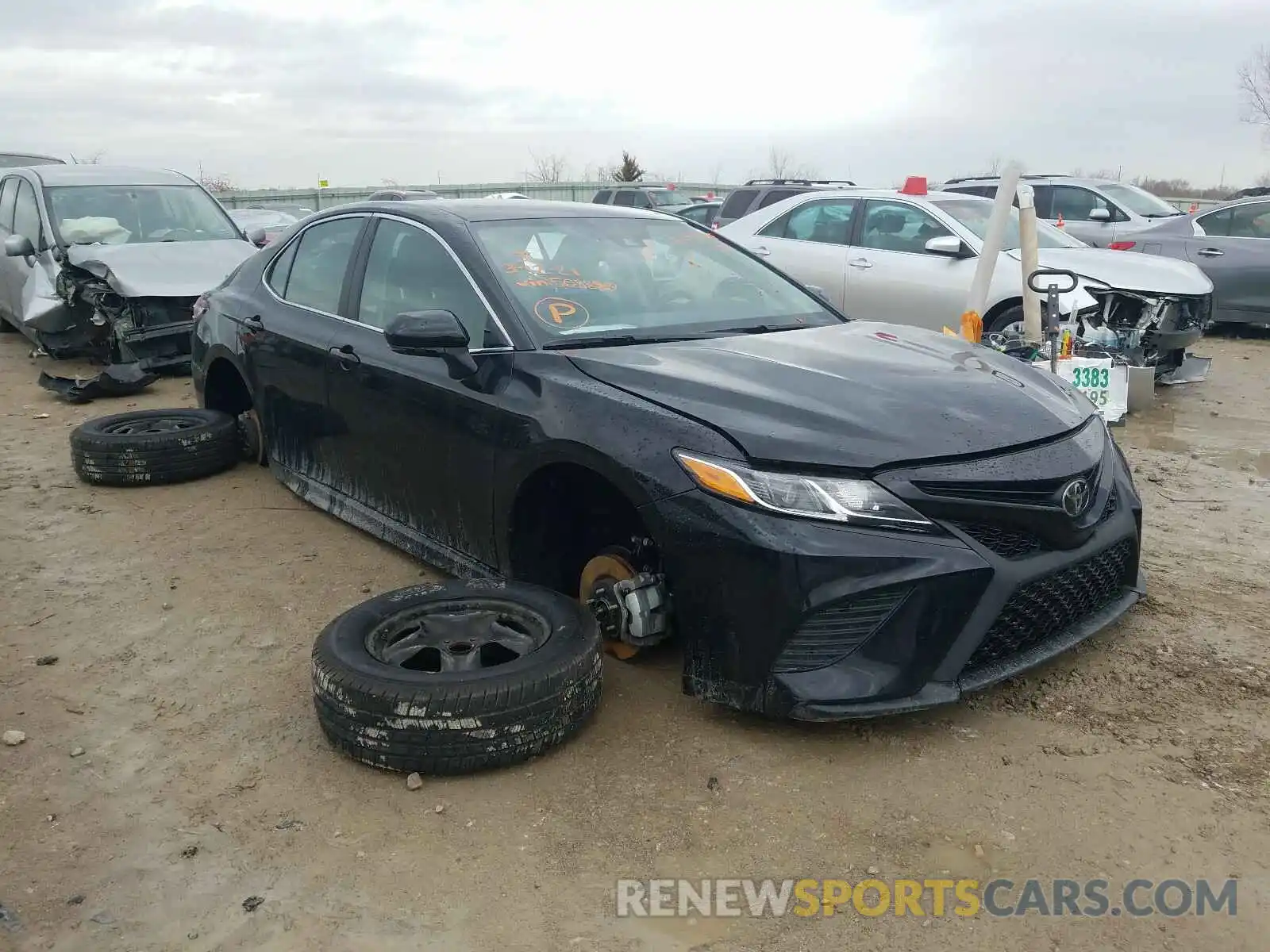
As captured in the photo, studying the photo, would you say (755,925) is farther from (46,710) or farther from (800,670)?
(46,710)

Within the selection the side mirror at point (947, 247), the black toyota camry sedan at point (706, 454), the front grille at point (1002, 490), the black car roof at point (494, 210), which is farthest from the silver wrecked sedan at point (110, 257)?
the front grille at point (1002, 490)

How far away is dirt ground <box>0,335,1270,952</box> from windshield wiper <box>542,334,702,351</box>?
1.09 m

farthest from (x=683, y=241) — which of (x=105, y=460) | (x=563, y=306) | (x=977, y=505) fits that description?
(x=105, y=460)

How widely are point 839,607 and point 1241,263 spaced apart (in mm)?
10631

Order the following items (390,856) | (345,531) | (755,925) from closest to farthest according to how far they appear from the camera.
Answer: (755,925) → (390,856) → (345,531)

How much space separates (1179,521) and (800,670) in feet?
10.3

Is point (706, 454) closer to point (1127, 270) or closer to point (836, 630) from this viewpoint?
point (836, 630)

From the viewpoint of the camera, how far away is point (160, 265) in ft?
29.3

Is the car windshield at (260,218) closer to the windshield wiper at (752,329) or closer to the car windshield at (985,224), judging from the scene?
the car windshield at (985,224)

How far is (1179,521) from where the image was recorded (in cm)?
520

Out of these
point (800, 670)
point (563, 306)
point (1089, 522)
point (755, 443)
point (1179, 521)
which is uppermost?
point (563, 306)

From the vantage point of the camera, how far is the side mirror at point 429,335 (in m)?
3.62

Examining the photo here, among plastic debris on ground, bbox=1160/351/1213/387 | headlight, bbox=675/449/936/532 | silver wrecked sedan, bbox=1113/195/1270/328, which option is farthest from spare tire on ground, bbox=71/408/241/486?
silver wrecked sedan, bbox=1113/195/1270/328

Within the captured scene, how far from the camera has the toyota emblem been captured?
3150 mm
